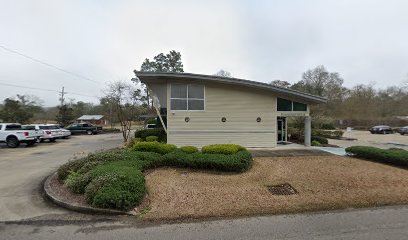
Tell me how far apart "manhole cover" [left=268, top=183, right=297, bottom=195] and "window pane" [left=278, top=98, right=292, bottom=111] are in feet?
26.8

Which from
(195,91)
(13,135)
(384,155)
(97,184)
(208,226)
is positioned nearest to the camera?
(208,226)

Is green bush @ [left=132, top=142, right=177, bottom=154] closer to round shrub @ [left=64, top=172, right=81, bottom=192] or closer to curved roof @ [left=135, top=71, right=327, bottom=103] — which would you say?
round shrub @ [left=64, top=172, right=81, bottom=192]

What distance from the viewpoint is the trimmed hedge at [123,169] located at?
544cm

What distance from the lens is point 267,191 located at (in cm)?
669

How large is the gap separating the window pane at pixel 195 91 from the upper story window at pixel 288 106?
4705 mm

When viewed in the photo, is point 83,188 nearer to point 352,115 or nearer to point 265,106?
point 265,106

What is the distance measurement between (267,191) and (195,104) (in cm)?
844

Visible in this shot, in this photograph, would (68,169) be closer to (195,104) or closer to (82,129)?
(195,104)

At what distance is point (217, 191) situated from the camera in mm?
6570

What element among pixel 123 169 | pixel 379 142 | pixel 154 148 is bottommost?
pixel 379 142

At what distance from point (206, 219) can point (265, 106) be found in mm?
10567

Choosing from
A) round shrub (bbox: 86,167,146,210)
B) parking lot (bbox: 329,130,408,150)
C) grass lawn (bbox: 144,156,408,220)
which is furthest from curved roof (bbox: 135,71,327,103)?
round shrub (bbox: 86,167,146,210)

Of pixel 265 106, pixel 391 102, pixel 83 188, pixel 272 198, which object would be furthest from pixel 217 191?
pixel 391 102

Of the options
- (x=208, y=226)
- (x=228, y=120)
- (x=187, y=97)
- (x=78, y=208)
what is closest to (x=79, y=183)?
(x=78, y=208)
